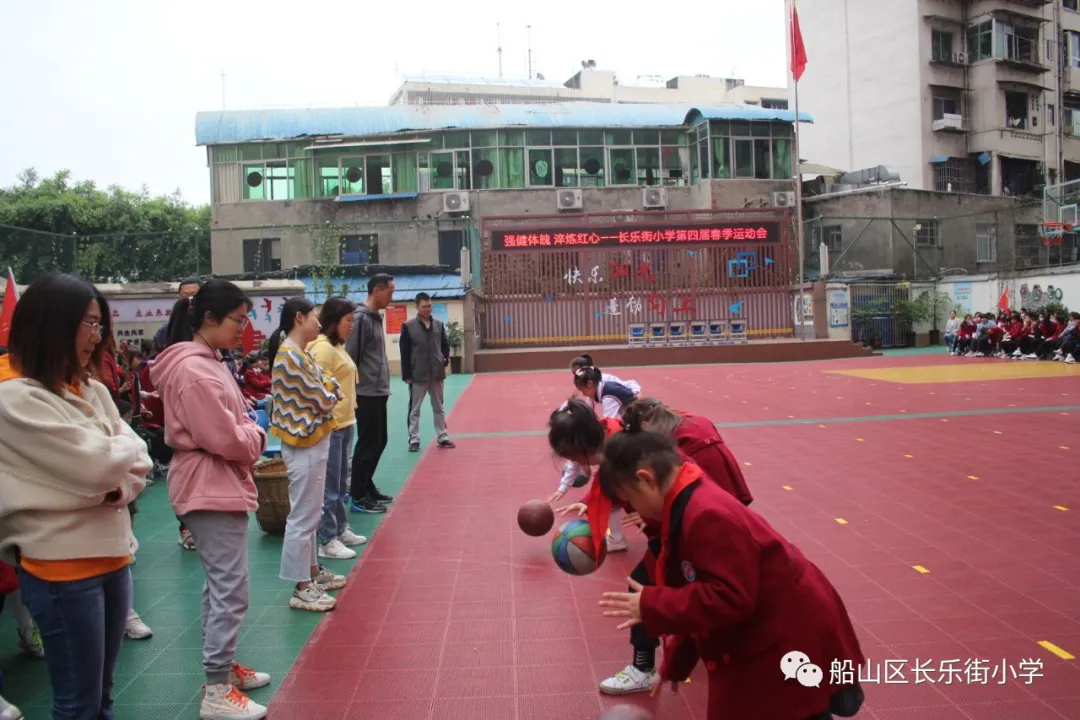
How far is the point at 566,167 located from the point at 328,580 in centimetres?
2769

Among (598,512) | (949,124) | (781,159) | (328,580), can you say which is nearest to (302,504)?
(328,580)

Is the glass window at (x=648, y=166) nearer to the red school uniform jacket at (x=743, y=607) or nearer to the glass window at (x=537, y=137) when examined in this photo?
the glass window at (x=537, y=137)

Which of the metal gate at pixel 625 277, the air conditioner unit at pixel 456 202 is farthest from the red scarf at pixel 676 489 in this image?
the air conditioner unit at pixel 456 202

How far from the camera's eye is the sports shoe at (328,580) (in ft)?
16.6

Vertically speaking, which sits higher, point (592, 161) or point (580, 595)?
point (592, 161)

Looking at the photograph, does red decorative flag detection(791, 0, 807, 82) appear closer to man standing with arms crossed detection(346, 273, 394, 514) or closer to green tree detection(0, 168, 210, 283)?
green tree detection(0, 168, 210, 283)

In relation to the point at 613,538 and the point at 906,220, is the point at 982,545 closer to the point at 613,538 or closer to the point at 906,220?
the point at 613,538

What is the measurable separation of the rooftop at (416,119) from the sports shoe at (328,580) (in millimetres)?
27407

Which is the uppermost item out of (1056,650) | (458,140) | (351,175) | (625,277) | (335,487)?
(458,140)

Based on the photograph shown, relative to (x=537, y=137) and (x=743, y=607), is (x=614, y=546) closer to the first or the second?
(x=743, y=607)

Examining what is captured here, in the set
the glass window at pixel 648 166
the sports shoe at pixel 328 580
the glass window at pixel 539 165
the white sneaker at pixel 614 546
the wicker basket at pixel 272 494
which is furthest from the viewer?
the glass window at pixel 648 166

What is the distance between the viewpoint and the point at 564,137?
102ft

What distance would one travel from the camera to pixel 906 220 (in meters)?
30.5

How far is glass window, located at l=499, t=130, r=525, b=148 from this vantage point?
102ft
